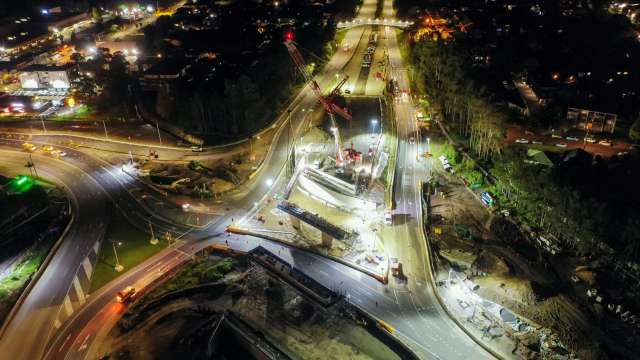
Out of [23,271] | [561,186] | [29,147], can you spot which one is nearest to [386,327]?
[561,186]

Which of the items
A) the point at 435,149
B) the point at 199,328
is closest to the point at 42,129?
the point at 199,328

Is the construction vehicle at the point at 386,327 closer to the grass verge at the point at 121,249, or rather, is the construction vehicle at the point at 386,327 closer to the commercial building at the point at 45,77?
the grass verge at the point at 121,249

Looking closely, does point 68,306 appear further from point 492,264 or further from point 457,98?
point 457,98

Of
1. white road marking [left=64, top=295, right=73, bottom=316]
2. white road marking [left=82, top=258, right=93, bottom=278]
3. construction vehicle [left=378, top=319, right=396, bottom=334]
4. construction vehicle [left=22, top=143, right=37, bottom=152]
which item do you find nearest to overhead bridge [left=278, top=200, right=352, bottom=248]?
construction vehicle [left=378, top=319, right=396, bottom=334]

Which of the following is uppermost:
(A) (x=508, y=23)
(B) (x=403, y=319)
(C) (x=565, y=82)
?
(A) (x=508, y=23)

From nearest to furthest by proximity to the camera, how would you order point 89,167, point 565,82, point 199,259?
A: point 199,259 → point 89,167 → point 565,82

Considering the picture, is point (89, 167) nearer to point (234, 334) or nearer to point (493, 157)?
point (234, 334)

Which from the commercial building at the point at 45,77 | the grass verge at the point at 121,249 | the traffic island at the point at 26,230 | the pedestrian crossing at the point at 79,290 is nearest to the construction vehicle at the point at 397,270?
the grass verge at the point at 121,249
